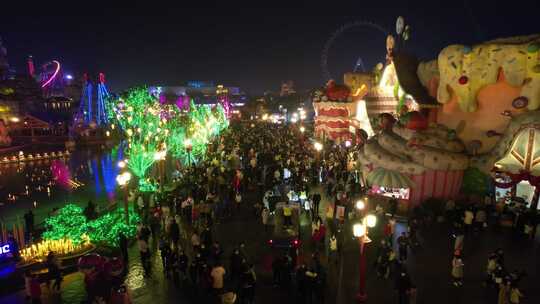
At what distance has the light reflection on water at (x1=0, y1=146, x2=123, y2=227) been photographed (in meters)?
18.4

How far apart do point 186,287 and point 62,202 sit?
13152 millimetres

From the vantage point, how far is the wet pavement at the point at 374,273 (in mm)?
9375

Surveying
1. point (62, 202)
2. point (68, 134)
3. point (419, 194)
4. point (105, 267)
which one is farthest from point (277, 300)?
point (68, 134)

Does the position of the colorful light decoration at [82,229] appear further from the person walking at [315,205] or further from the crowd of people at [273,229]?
the person walking at [315,205]

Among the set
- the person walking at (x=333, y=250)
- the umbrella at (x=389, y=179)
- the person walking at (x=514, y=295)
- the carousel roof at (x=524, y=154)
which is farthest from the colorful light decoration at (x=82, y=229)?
the carousel roof at (x=524, y=154)

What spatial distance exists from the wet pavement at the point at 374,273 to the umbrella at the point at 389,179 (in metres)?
1.87

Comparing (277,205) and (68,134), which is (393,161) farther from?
(68,134)

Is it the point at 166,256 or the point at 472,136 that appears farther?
the point at 472,136

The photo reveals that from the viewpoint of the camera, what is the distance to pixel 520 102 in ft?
47.6

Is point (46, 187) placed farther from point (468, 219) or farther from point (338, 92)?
point (468, 219)

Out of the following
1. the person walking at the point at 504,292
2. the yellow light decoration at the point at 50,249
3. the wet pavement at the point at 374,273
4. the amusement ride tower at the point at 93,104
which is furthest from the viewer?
the amusement ride tower at the point at 93,104

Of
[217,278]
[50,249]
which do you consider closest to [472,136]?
[217,278]

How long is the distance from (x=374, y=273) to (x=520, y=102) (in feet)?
33.2

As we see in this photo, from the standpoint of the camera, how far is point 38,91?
2425 inches
